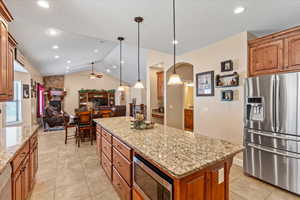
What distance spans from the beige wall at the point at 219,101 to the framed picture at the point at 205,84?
0.36 ft

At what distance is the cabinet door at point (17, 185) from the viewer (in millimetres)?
1487

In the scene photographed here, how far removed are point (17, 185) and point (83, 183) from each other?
1.19 metres

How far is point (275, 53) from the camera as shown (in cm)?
254

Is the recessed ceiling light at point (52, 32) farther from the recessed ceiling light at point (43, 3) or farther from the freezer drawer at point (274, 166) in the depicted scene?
the freezer drawer at point (274, 166)

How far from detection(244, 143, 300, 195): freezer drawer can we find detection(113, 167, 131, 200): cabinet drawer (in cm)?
226

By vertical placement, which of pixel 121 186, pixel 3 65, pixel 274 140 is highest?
pixel 3 65

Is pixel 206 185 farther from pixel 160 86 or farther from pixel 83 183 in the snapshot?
pixel 160 86

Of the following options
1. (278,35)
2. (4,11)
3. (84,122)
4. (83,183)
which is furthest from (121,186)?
(278,35)

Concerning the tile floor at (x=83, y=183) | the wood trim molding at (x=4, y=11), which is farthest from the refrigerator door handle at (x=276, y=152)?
the wood trim molding at (x=4, y=11)

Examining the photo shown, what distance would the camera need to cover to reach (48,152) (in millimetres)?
4066

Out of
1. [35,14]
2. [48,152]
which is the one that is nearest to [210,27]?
[35,14]

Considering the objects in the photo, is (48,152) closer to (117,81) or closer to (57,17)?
(57,17)

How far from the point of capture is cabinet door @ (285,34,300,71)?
90.5 inches

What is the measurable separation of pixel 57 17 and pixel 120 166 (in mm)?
2816
